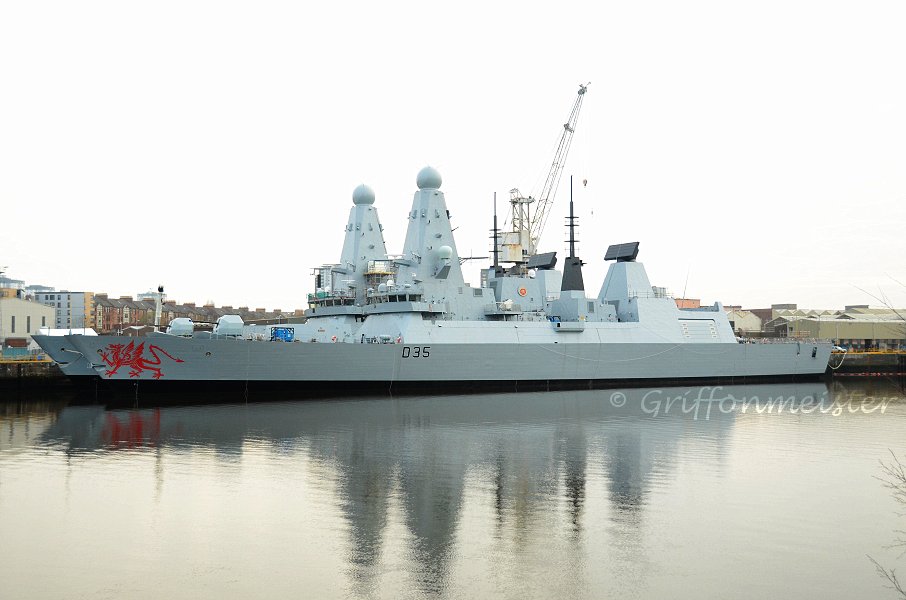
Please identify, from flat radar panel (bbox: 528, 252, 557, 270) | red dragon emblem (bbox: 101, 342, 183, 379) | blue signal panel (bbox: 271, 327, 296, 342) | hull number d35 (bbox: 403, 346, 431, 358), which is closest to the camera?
red dragon emblem (bbox: 101, 342, 183, 379)

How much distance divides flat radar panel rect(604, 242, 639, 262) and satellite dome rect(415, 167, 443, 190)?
995 centimetres

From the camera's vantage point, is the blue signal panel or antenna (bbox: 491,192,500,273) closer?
the blue signal panel

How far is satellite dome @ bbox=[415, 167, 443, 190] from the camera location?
32.7 meters

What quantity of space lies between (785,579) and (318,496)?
656 centimetres

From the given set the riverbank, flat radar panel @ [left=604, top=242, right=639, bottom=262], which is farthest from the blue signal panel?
flat radar panel @ [left=604, top=242, right=639, bottom=262]

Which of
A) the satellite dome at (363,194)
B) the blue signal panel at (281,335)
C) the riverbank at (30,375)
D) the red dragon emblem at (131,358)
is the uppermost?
the satellite dome at (363,194)

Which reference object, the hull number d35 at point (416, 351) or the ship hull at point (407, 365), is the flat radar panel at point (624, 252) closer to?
the ship hull at point (407, 365)

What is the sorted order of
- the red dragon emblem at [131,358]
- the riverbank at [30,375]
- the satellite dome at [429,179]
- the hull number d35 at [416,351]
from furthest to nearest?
the satellite dome at [429,179] → the hull number d35 at [416,351] → the riverbank at [30,375] → the red dragon emblem at [131,358]

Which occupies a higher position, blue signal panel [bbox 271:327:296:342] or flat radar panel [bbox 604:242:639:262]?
flat radar panel [bbox 604:242:639:262]

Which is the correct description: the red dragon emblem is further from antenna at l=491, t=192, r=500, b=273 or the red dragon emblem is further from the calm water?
antenna at l=491, t=192, r=500, b=273

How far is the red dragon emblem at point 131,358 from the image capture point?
26.2m

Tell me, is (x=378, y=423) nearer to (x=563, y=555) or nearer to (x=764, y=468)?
(x=764, y=468)

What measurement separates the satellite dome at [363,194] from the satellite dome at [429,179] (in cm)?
303

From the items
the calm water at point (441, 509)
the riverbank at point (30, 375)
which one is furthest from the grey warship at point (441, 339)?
the calm water at point (441, 509)
